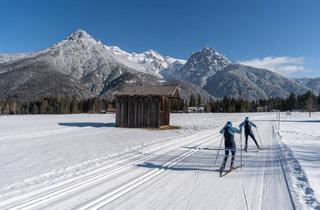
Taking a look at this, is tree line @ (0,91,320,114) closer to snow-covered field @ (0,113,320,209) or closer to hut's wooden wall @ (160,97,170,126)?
hut's wooden wall @ (160,97,170,126)

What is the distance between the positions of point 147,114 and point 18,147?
19.1 meters

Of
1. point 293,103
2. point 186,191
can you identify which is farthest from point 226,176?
point 293,103

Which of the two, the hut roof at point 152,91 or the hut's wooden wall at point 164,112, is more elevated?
the hut roof at point 152,91

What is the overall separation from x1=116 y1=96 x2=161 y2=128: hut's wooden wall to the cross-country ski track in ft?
71.9

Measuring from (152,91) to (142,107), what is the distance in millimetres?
2142

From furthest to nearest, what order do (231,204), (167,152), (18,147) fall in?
(18,147) < (167,152) < (231,204)

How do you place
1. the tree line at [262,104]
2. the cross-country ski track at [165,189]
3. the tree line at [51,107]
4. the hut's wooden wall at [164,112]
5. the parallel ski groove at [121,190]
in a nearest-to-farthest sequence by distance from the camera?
the parallel ski groove at [121,190] → the cross-country ski track at [165,189] → the hut's wooden wall at [164,112] → the tree line at [51,107] → the tree line at [262,104]

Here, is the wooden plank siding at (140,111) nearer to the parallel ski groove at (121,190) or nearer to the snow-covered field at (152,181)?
the snow-covered field at (152,181)

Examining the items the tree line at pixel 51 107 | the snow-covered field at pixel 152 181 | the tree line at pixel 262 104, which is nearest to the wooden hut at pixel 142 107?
the snow-covered field at pixel 152 181

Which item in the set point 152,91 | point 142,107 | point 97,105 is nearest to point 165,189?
point 142,107

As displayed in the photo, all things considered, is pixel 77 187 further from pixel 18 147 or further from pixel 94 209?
pixel 18 147

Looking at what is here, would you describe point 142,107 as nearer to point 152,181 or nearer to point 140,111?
point 140,111

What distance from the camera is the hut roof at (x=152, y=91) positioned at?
35906mm

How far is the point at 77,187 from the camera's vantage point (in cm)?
899
